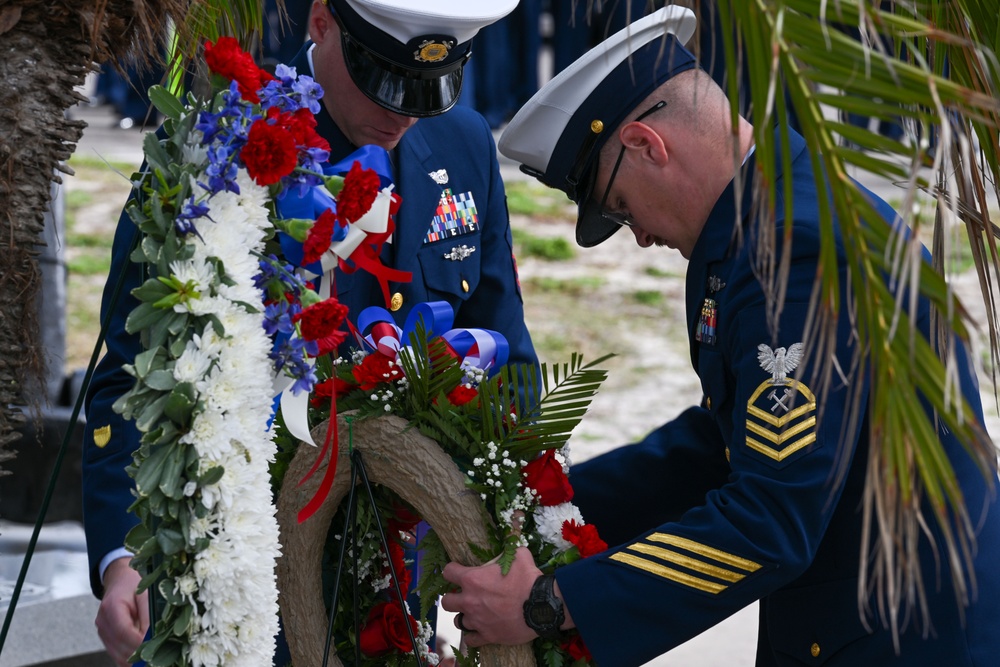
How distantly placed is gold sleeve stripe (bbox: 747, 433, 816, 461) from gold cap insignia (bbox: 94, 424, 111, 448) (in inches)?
43.4

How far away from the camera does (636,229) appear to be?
2148 millimetres

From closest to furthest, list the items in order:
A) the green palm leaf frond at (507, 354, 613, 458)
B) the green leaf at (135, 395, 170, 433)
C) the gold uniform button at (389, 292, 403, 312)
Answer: the green leaf at (135, 395, 170, 433) → the green palm leaf frond at (507, 354, 613, 458) → the gold uniform button at (389, 292, 403, 312)

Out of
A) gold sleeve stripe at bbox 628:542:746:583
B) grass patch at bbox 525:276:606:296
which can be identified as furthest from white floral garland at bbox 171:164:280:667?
grass patch at bbox 525:276:606:296

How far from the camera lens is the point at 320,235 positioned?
60.7 inches

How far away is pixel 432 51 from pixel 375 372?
679 mm

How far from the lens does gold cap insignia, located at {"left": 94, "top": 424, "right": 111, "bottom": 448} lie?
2.05m

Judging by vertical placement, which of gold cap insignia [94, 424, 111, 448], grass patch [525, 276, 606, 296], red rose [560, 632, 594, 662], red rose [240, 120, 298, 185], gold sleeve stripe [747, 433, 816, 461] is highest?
red rose [240, 120, 298, 185]

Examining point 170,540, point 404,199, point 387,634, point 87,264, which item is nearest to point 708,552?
point 387,634

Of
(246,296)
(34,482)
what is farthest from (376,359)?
(34,482)

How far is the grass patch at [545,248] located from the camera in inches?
336

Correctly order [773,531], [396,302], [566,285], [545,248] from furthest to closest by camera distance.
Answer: [545,248] → [566,285] → [396,302] → [773,531]

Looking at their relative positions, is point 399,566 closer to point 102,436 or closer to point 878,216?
point 102,436

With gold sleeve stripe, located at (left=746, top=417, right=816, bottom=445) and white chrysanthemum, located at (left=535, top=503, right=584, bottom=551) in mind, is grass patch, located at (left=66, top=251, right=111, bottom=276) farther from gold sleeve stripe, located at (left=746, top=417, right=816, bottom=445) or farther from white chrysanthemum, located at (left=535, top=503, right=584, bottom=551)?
gold sleeve stripe, located at (left=746, top=417, right=816, bottom=445)

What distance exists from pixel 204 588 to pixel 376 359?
52 cm
